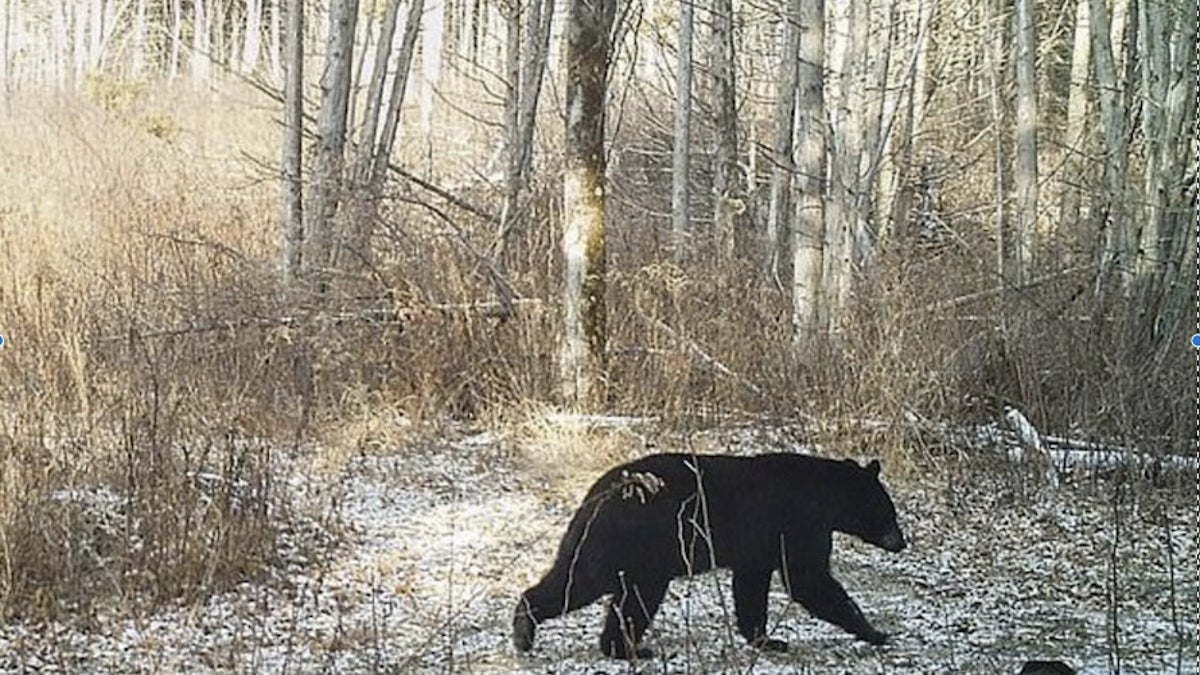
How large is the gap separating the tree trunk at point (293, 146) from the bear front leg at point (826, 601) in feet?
19.4

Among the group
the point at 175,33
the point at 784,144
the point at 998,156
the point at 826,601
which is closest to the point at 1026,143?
the point at 998,156

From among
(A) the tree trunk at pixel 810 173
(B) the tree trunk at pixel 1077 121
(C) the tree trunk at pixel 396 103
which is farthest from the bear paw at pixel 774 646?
(B) the tree trunk at pixel 1077 121

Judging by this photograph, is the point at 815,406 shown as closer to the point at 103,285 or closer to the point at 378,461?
the point at 378,461

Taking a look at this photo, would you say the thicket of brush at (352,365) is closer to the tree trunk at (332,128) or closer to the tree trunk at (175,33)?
the tree trunk at (332,128)

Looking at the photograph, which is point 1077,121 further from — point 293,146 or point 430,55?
point 293,146

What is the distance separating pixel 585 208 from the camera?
356 inches

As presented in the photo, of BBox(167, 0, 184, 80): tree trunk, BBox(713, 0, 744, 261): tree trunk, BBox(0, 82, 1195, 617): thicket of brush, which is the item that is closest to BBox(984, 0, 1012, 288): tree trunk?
BBox(0, 82, 1195, 617): thicket of brush

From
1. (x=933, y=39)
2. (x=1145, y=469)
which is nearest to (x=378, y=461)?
(x=1145, y=469)

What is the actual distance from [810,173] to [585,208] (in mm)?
1574

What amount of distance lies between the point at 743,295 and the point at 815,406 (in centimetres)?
224

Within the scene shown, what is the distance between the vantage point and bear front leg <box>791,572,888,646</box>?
5367 mm

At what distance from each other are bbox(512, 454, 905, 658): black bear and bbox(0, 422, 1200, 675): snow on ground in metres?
0.15

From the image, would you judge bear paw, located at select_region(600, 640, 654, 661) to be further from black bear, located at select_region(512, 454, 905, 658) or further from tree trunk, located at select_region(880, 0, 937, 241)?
tree trunk, located at select_region(880, 0, 937, 241)

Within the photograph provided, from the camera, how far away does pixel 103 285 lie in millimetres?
10438
